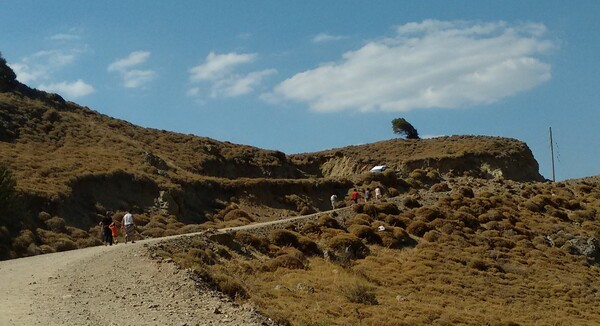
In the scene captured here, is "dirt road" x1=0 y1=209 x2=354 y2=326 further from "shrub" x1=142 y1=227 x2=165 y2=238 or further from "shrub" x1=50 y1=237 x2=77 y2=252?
"shrub" x1=142 y1=227 x2=165 y2=238

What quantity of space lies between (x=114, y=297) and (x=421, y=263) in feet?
61.4

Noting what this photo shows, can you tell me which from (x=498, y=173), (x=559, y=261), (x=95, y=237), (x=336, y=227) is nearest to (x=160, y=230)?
(x=95, y=237)

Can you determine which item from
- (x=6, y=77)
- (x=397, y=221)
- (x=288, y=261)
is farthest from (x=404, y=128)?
(x=288, y=261)

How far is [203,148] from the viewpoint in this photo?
2817 inches

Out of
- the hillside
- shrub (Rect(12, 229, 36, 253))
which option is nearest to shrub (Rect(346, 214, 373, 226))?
the hillside

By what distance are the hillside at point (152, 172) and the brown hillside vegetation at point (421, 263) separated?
9141mm

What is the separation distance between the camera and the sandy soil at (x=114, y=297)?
15.6 m

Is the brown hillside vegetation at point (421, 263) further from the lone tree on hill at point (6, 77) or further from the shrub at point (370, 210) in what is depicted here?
the lone tree on hill at point (6, 77)

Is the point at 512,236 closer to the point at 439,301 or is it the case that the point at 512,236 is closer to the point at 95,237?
the point at 439,301

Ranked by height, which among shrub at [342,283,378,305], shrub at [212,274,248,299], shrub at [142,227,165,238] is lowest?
shrub at [342,283,378,305]

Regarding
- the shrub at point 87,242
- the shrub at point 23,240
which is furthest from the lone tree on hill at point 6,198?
the shrub at point 87,242

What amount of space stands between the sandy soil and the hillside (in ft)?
33.8

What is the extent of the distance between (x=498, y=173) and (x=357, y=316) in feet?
206

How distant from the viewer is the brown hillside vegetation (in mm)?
23203
